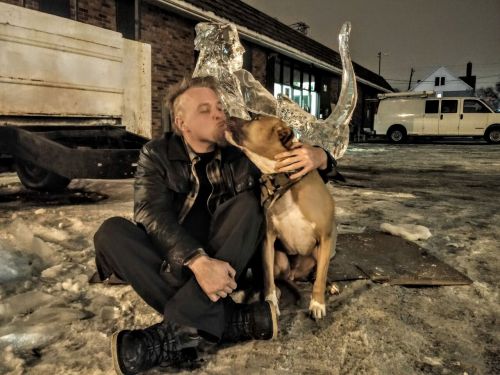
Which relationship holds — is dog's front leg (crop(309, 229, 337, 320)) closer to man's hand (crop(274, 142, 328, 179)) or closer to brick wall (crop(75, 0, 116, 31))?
man's hand (crop(274, 142, 328, 179))

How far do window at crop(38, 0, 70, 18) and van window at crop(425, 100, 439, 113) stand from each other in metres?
16.9

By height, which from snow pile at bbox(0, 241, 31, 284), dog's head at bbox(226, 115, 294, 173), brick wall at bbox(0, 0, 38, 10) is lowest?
snow pile at bbox(0, 241, 31, 284)

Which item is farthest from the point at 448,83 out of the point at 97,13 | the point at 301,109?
the point at 301,109

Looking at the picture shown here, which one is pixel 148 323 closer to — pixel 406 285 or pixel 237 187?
pixel 237 187

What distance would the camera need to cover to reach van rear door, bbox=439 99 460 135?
1894 cm

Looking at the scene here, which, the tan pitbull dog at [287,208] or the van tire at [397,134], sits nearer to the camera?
the tan pitbull dog at [287,208]

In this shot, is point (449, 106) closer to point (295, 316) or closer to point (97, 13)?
point (97, 13)

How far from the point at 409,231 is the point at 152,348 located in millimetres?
2842

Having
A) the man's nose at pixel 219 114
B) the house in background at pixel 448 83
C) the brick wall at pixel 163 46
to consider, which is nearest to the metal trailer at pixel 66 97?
the man's nose at pixel 219 114

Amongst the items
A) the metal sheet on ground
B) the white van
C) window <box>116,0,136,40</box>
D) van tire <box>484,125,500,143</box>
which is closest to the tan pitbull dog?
the metal sheet on ground

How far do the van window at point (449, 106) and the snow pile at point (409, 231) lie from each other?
1748cm

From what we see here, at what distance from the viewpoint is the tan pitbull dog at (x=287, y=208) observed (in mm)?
2113

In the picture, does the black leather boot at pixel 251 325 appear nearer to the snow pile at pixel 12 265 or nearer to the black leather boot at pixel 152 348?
the black leather boot at pixel 152 348

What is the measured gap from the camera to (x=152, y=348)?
1.61 meters
